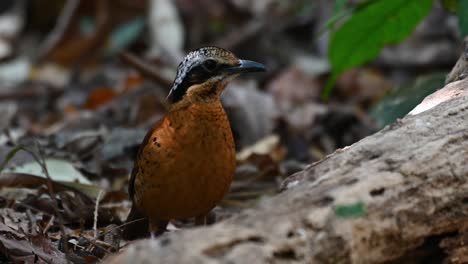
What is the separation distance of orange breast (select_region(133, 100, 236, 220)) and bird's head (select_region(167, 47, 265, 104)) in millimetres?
125

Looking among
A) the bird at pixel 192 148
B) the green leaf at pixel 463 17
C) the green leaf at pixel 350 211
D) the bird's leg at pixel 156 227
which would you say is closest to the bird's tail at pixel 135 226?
the bird's leg at pixel 156 227

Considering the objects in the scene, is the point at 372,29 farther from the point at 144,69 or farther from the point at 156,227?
the point at 144,69

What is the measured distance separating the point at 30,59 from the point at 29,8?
1.46m

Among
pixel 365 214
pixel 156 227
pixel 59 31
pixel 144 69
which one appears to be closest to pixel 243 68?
pixel 156 227

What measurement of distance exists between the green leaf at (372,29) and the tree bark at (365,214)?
5.91ft

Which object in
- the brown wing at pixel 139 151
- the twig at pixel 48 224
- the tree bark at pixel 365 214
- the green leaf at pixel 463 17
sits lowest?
the tree bark at pixel 365 214

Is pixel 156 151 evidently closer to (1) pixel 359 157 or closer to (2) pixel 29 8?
(1) pixel 359 157

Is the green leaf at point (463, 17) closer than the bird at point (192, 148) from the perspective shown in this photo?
No

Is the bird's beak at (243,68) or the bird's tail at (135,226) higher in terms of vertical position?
the bird's beak at (243,68)

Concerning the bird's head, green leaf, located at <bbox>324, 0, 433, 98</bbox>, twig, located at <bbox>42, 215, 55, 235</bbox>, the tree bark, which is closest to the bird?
the bird's head

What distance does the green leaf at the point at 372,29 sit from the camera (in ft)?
19.4

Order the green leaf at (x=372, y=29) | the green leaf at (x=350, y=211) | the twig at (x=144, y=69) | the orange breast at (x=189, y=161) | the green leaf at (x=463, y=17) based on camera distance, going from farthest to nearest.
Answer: the twig at (x=144, y=69) < the green leaf at (x=372, y=29) < the green leaf at (x=463, y=17) < the orange breast at (x=189, y=161) < the green leaf at (x=350, y=211)

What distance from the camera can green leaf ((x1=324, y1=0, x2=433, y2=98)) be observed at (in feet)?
19.4

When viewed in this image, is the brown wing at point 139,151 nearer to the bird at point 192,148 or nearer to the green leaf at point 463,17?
the bird at point 192,148
